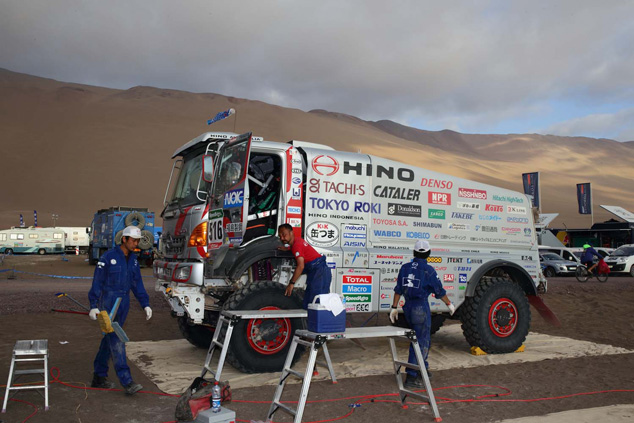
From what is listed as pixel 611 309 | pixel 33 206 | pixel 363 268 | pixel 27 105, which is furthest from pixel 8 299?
pixel 27 105

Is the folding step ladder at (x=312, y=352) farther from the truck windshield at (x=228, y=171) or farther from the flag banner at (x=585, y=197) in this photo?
the flag banner at (x=585, y=197)

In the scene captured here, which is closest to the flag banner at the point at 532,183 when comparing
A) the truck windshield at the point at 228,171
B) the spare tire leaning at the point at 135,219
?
the spare tire leaning at the point at 135,219

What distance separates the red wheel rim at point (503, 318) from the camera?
372 inches

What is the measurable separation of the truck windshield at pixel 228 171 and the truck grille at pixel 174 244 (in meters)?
0.78

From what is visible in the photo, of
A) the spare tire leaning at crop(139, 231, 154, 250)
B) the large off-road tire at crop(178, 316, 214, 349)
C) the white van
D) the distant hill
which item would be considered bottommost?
the large off-road tire at crop(178, 316, 214, 349)

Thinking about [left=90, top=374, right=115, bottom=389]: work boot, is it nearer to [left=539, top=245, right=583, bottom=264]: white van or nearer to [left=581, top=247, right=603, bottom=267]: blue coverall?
[left=581, top=247, right=603, bottom=267]: blue coverall

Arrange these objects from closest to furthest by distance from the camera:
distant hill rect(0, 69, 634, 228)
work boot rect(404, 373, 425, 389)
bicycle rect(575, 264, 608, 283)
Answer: work boot rect(404, 373, 425, 389), bicycle rect(575, 264, 608, 283), distant hill rect(0, 69, 634, 228)

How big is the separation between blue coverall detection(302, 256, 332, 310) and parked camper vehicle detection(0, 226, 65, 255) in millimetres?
45141

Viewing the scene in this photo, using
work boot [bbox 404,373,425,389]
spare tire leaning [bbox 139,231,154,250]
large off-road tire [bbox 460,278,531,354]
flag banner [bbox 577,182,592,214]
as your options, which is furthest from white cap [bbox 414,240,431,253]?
flag banner [bbox 577,182,592,214]

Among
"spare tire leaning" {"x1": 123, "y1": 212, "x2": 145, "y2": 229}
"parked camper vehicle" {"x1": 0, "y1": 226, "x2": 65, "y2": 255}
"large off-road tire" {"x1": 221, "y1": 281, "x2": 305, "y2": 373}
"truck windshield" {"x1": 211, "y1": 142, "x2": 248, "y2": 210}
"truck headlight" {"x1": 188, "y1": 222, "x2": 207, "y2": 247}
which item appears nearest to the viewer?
"large off-road tire" {"x1": 221, "y1": 281, "x2": 305, "y2": 373}

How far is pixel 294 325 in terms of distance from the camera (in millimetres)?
7844

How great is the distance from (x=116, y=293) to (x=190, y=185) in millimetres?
2559

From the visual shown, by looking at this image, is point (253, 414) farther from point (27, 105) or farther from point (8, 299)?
point (27, 105)

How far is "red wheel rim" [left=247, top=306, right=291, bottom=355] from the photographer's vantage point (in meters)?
7.59
